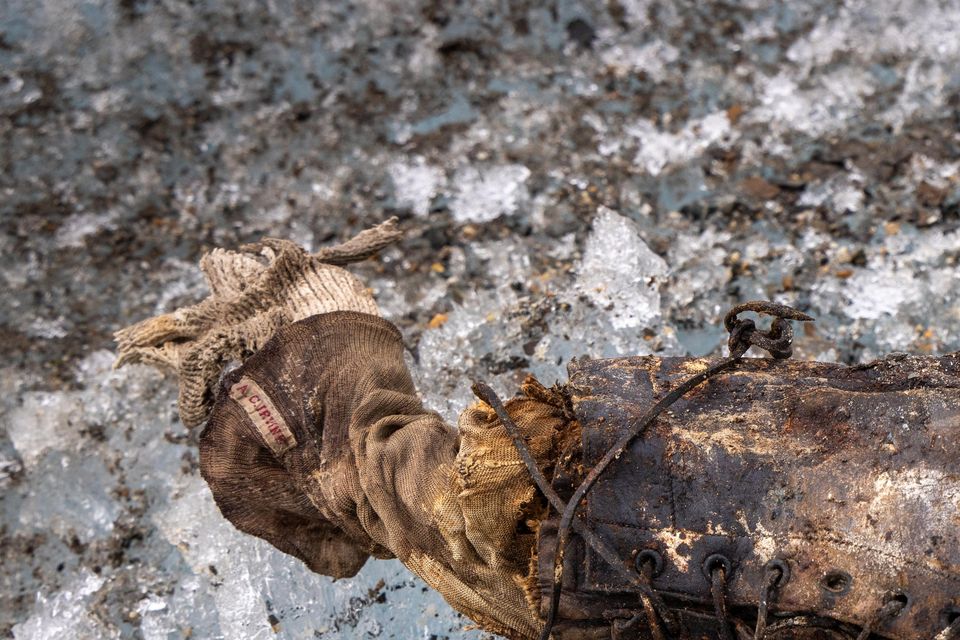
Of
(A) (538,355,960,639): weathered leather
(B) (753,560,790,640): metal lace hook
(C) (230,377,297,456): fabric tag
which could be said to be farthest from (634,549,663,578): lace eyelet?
(C) (230,377,297,456): fabric tag

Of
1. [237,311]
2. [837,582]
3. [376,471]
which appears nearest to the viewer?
[837,582]

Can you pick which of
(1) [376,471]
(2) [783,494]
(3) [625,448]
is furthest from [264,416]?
(2) [783,494]

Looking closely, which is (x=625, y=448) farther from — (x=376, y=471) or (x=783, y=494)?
(x=376, y=471)

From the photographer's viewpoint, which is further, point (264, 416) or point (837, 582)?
point (264, 416)

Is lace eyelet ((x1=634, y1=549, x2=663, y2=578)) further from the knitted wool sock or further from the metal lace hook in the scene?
the knitted wool sock

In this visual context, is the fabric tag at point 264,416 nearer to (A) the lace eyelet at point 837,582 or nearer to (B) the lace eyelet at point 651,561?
(B) the lace eyelet at point 651,561

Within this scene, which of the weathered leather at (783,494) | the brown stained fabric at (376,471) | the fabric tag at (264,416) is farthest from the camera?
the fabric tag at (264,416)

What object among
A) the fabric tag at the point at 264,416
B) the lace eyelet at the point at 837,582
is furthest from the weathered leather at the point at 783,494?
the fabric tag at the point at 264,416
